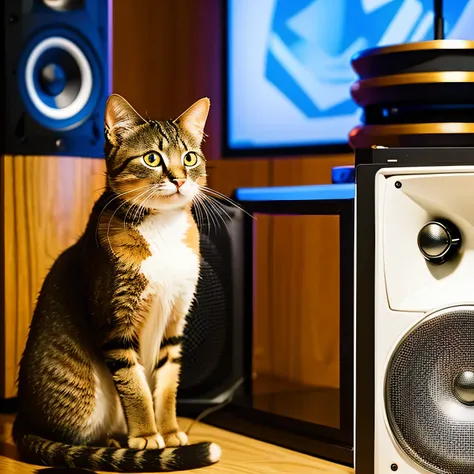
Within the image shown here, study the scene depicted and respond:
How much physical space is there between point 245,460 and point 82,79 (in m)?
0.64

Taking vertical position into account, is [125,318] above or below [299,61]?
below

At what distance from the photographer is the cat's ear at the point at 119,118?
3.28 feet

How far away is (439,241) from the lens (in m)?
0.86

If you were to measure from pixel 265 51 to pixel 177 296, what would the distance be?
24.0 inches

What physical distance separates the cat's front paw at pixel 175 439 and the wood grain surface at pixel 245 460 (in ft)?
0.17

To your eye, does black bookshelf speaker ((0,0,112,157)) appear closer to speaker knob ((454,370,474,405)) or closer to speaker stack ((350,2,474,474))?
speaker stack ((350,2,474,474))

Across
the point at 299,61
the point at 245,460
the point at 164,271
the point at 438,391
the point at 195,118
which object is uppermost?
the point at 299,61

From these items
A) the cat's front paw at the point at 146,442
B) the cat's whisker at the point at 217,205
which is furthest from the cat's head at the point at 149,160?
the cat's front paw at the point at 146,442

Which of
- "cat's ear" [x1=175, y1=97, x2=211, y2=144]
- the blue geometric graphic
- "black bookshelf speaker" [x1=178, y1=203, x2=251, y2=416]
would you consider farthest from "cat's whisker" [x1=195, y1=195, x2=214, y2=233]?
the blue geometric graphic

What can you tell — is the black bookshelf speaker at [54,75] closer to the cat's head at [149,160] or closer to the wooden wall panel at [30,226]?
the wooden wall panel at [30,226]

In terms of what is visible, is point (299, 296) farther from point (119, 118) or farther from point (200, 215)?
point (119, 118)

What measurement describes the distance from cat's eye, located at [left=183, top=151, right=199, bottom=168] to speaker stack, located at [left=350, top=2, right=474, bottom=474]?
242 millimetres

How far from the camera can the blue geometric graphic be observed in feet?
4.24

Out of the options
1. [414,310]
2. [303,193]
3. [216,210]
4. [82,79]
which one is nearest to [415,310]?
[414,310]
